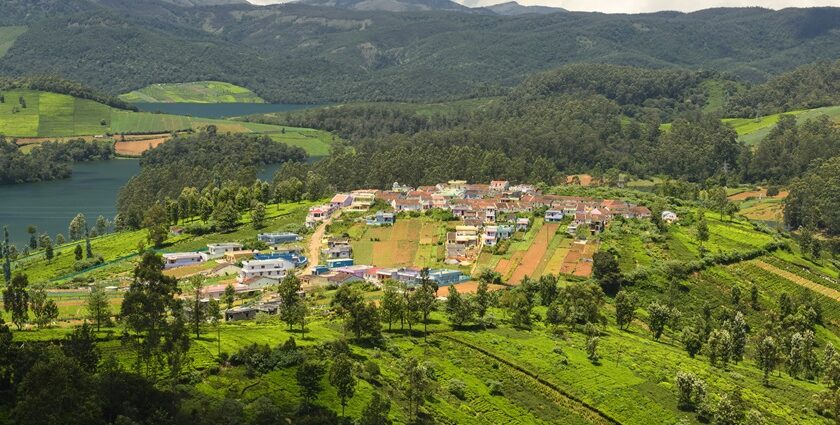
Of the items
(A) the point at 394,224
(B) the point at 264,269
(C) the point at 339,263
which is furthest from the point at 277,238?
(A) the point at 394,224

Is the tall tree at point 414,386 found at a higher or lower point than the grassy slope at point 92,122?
lower

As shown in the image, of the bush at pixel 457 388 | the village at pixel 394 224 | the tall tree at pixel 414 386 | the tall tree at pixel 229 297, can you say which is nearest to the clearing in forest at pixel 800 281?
the village at pixel 394 224

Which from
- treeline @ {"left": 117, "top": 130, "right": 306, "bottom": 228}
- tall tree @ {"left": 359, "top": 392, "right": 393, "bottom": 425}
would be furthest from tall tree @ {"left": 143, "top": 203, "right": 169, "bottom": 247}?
tall tree @ {"left": 359, "top": 392, "right": 393, "bottom": 425}

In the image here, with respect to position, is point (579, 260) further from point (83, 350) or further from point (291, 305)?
point (83, 350)

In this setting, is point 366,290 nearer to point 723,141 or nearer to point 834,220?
point 834,220

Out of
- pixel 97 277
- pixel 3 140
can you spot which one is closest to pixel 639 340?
pixel 97 277

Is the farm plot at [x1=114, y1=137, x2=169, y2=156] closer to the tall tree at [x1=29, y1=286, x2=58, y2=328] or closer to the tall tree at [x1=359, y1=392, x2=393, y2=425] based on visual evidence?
the tall tree at [x1=29, y1=286, x2=58, y2=328]

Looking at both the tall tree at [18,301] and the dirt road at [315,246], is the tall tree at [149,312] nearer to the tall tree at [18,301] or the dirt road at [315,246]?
the tall tree at [18,301]
